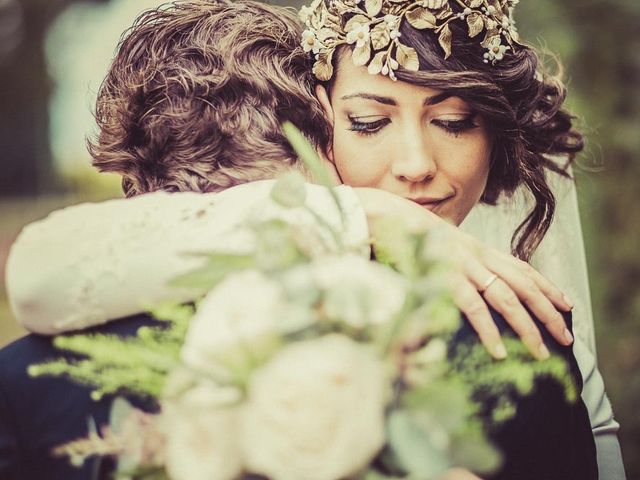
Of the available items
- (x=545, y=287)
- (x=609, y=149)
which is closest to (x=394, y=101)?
(x=545, y=287)

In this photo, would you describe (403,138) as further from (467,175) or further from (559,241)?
(559,241)

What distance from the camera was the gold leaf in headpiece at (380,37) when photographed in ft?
4.40

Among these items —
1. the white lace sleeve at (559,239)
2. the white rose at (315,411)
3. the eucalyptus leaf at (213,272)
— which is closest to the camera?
the white rose at (315,411)

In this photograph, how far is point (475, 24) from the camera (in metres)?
1.39

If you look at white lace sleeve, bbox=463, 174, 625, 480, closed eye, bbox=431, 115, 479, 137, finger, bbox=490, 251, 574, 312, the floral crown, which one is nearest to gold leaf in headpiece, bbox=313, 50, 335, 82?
the floral crown

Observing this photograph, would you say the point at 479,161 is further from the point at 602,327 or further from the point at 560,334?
the point at 602,327

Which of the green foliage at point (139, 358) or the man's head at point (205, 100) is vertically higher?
the man's head at point (205, 100)

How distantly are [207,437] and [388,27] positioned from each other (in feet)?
2.73

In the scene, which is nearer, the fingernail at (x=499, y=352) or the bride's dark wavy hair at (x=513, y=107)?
the fingernail at (x=499, y=352)

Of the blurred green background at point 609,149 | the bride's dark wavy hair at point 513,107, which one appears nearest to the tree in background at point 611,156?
the blurred green background at point 609,149

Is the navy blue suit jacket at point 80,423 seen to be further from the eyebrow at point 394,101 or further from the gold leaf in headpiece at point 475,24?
the gold leaf in headpiece at point 475,24

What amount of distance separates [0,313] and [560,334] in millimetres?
5637

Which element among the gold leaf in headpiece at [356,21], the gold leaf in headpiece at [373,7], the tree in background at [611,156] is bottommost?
the tree in background at [611,156]

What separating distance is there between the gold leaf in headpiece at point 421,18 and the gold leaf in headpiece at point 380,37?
0.05 meters
